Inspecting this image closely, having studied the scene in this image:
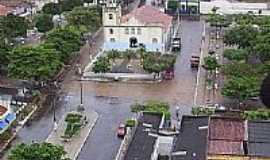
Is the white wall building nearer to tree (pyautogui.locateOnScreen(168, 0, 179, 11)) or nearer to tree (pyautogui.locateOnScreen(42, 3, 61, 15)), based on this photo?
tree (pyautogui.locateOnScreen(168, 0, 179, 11))

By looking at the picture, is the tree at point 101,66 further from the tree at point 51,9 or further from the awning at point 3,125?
the tree at point 51,9

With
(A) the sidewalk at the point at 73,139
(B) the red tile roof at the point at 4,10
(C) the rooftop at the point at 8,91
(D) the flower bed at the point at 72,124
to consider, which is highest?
(B) the red tile roof at the point at 4,10

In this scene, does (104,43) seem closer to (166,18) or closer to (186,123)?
(166,18)

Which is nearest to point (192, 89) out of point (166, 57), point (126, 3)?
point (166, 57)

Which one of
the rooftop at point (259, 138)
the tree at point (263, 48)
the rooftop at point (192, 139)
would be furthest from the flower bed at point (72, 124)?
the tree at point (263, 48)

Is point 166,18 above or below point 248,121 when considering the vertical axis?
above

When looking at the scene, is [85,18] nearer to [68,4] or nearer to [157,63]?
[68,4]

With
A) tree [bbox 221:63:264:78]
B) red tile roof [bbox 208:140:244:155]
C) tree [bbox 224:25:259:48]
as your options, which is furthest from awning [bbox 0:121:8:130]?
tree [bbox 224:25:259:48]

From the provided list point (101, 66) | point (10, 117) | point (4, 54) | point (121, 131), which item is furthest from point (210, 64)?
point (10, 117)
